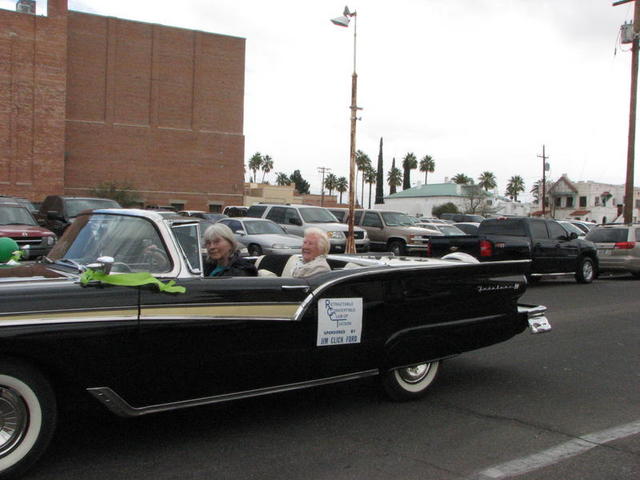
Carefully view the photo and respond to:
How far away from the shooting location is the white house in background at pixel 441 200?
88.7 m

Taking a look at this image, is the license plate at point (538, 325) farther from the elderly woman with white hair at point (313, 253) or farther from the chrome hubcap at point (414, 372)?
the elderly woman with white hair at point (313, 253)

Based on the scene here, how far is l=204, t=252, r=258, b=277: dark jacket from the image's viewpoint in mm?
5039

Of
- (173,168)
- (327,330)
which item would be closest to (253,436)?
(327,330)

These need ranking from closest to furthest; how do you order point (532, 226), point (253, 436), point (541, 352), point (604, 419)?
1. point (253, 436)
2. point (604, 419)
3. point (541, 352)
4. point (532, 226)

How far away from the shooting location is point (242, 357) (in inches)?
166

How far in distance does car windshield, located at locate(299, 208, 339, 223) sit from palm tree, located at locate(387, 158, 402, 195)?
8803 cm

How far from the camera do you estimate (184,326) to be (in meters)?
3.96

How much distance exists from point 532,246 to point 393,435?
1125 cm

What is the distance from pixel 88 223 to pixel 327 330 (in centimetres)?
195

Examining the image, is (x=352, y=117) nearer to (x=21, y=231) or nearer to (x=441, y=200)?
(x=21, y=231)

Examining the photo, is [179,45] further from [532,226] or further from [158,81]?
[532,226]

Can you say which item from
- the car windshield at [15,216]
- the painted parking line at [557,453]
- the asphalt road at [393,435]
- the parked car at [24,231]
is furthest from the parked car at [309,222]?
the painted parking line at [557,453]

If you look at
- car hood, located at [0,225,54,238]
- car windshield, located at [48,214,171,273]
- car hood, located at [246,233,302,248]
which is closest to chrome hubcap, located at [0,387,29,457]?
car windshield, located at [48,214,171,273]

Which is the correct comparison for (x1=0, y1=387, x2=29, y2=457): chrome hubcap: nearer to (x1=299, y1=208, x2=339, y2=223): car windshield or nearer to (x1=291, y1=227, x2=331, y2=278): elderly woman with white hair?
(x1=291, y1=227, x2=331, y2=278): elderly woman with white hair
